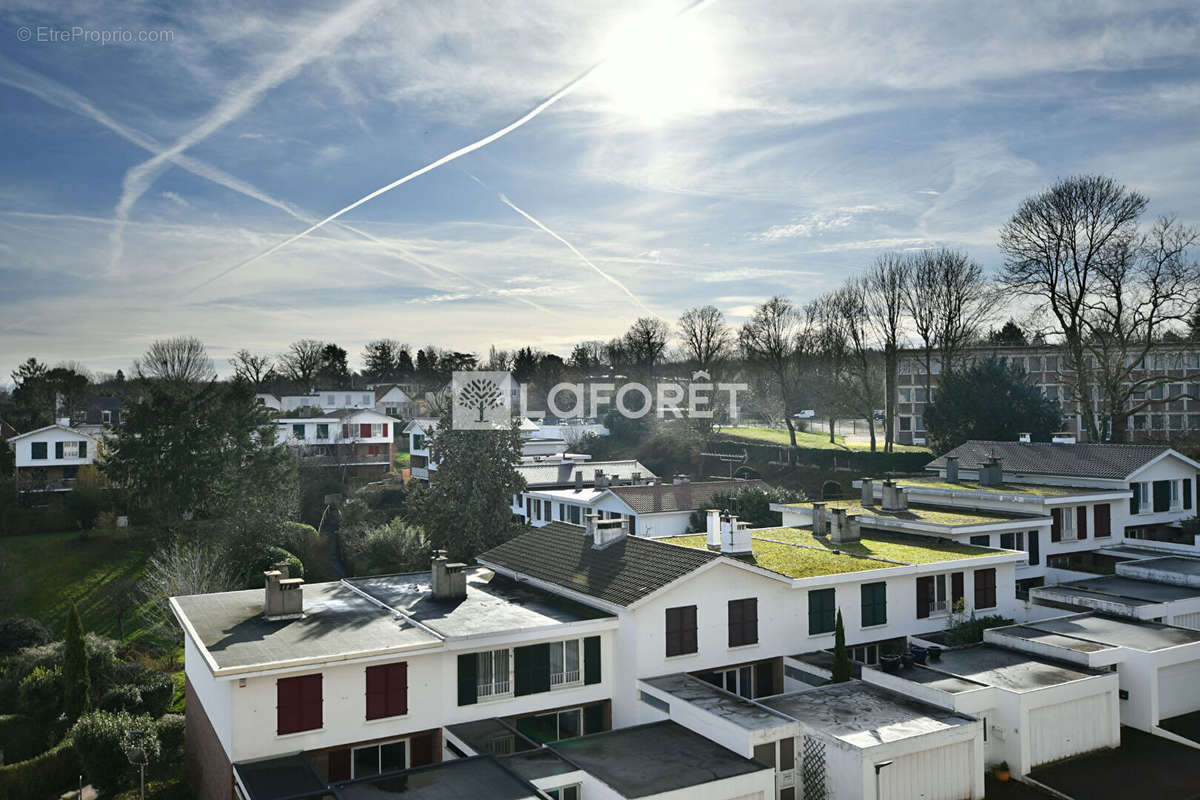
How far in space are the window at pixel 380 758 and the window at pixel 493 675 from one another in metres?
2.07

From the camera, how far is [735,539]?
24.2 metres

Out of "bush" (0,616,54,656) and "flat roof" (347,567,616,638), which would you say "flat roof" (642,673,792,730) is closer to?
"flat roof" (347,567,616,638)

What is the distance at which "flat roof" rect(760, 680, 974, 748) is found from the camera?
1736 centimetres

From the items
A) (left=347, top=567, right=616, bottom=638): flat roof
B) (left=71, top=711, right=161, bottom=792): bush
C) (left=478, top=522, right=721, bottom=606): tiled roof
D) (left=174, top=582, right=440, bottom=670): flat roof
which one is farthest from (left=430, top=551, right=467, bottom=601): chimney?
(left=71, top=711, right=161, bottom=792): bush

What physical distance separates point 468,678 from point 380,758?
2.55m

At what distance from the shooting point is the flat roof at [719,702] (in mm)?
17312

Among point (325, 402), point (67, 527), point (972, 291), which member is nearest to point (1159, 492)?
point (972, 291)

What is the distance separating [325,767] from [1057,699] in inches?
677

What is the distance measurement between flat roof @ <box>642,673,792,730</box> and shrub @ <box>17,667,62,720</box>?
61.5ft

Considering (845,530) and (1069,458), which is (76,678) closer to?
(845,530)

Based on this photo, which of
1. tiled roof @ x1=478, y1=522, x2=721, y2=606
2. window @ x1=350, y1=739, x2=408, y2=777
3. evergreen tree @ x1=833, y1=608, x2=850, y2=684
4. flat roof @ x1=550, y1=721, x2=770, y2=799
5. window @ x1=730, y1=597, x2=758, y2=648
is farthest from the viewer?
window @ x1=730, y1=597, x2=758, y2=648

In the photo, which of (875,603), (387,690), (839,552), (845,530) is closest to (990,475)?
(845,530)

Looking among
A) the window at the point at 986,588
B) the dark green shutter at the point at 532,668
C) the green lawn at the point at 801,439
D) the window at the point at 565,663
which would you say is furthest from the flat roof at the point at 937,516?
the green lawn at the point at 801,439

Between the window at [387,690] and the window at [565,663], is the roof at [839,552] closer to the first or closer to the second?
the window at [565,663]
